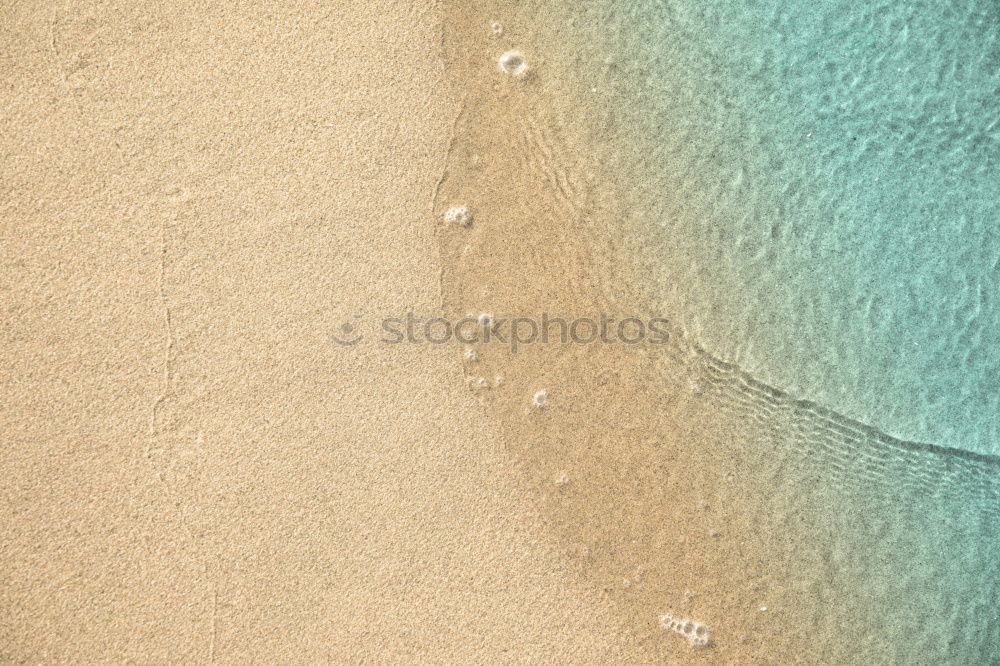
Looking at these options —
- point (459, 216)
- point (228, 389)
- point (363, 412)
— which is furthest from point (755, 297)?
point (228, 389)

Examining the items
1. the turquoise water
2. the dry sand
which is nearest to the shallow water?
the turquoise water

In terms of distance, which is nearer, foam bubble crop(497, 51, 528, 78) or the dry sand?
the dry sand

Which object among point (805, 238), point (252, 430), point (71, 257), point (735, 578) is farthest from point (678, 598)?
point (71, 257)

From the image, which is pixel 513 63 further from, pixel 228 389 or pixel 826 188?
pixel 228 389

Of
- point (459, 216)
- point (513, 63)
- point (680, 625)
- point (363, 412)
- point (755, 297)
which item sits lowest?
point (680, 625)

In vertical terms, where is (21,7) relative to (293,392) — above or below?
above

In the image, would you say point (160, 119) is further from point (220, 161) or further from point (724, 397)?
point (724, 397)

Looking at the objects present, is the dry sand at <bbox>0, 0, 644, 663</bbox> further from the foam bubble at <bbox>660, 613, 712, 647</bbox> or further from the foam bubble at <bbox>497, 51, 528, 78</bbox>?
the foam bubble at <bbox>497, 51, 528, 78</bbox>
